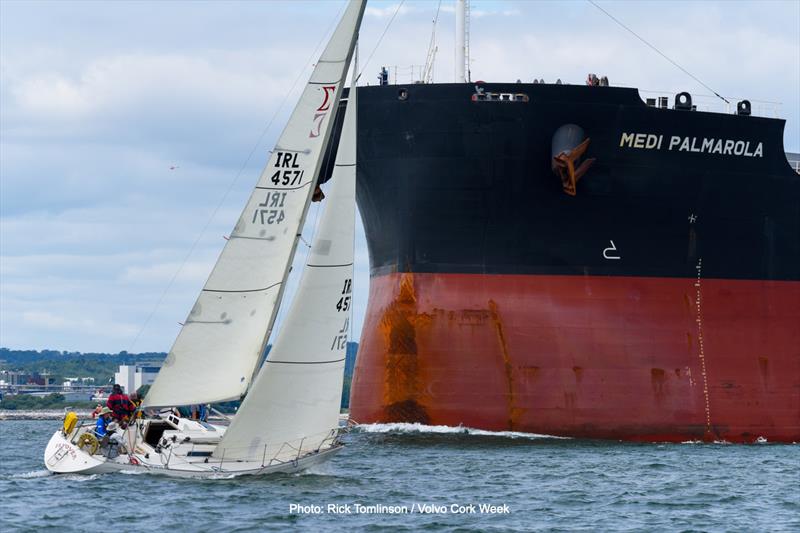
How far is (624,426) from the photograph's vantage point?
31.5m

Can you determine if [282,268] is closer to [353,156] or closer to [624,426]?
[353,156]

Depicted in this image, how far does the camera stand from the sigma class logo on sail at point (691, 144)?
105ft

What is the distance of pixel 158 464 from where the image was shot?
22438 millimetres

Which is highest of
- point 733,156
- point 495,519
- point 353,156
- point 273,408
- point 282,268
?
point 733,156

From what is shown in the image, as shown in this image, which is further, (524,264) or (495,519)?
(524,264)

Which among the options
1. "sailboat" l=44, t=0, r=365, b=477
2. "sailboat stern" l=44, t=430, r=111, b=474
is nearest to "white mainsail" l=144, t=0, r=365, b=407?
"sailboat" l=44, t=0, r=365, b=477

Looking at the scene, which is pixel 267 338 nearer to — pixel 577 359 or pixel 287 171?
pixel 287 171

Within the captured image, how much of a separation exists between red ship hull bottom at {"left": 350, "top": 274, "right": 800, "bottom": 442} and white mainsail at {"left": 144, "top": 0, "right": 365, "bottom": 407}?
907cm

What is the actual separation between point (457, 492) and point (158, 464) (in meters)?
5.07

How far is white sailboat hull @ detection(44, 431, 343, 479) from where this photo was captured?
72.4 ft

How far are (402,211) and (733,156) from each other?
27.4 ft

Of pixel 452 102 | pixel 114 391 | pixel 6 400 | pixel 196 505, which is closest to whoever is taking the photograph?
pixel 196 505

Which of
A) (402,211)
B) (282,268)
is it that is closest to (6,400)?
(402,211)

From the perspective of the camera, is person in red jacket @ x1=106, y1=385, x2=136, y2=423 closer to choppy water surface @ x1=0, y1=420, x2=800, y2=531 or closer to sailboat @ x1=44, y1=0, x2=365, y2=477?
sailboat @ x1=44, y1=0, x2=365, y2=477
